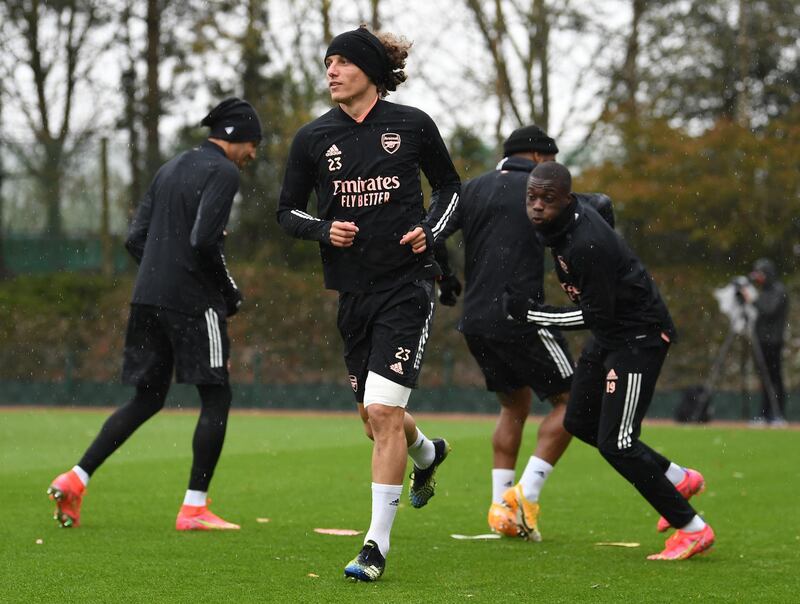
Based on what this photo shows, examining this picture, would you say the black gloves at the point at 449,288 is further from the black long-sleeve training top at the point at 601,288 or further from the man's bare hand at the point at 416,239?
the man's bare hand at the point at 416,239

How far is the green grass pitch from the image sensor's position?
5270 millimetres

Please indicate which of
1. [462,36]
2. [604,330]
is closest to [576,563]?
[604,330]

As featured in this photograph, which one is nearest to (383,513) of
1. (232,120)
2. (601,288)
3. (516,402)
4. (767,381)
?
(601,288)

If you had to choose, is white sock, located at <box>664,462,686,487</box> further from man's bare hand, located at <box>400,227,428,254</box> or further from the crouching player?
man's bare hand, located at <box>400,227,428,254</box>

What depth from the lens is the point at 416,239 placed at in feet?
18.9

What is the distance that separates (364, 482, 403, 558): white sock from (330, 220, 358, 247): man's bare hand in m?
1.00

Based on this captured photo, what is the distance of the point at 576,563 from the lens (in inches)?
240

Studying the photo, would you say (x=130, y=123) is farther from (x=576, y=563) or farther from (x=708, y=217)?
(x=576, y=563)

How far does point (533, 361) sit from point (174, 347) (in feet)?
6.22

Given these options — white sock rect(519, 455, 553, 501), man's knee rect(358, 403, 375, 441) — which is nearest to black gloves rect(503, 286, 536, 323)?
man's knee rect(358, 403, 375, 441)

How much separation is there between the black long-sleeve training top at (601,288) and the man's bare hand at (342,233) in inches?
40.2

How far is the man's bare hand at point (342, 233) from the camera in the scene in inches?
224

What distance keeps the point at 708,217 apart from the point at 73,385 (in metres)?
10.5

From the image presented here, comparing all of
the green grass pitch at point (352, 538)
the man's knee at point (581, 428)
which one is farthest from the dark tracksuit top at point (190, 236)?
the man's knee at point (581, 428)
